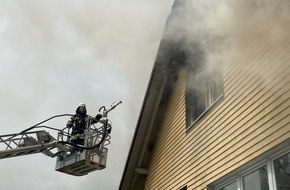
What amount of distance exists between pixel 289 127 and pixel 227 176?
74.1 inches

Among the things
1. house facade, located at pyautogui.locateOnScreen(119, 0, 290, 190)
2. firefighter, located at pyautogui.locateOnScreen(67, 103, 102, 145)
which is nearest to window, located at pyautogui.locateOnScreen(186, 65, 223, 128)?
house facade, located at pyautogui.locateOnScreen(119, 0, 290, 190)

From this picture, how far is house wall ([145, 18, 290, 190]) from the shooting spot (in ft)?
19.3

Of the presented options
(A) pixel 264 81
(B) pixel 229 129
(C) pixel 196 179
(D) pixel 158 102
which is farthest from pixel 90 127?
(A) pixel 264 81

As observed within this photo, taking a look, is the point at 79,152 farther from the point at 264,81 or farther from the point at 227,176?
the point at 264,81

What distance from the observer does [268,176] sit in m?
5.81

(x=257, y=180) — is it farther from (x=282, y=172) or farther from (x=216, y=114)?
(x=216, y=114)

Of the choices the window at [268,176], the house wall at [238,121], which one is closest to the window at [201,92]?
the house wall at [238,121]

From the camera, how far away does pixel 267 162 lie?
19.5 ft

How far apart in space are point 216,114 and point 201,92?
4.43 feet

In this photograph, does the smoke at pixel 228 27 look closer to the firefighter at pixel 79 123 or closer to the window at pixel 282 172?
the window at pixel 282 172

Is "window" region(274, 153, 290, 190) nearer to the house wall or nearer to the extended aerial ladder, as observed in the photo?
the house wall

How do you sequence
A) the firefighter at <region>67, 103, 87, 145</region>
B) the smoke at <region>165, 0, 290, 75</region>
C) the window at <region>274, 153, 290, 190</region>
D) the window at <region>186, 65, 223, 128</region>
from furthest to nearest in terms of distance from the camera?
the firefighter at <region>67, 103, 87, 145</region>, the window at <region>186, 65, 223, 128</region>, the smoke at <region>165, 0, 290, 75</region>, the window at <region>274, 153, 290, 190</region>

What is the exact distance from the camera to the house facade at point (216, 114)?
594cm

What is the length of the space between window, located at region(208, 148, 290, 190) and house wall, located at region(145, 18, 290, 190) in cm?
17
